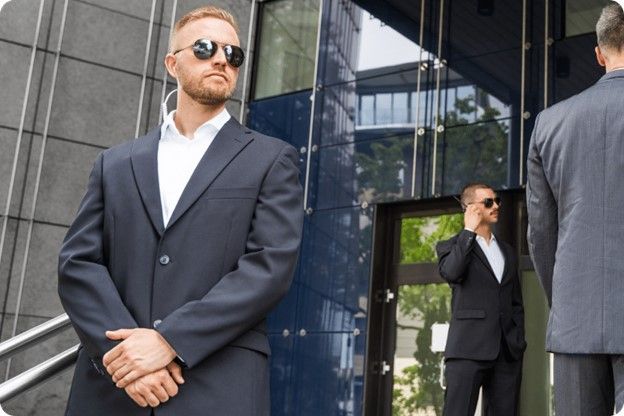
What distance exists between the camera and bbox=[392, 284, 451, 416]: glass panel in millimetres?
7949

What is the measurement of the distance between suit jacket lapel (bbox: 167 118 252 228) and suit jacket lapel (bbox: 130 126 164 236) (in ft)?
0.20

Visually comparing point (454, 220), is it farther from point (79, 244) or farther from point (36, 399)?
point (79, 244)

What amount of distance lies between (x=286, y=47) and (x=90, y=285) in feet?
27.8

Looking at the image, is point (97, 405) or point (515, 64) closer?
Answer: point (97, 405)

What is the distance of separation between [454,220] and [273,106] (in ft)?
9.69

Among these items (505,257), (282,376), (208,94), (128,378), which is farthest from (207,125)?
(282,376)

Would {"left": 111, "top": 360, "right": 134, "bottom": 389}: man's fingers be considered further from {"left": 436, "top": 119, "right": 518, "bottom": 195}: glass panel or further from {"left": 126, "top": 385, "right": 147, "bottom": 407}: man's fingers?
{"left": 436, "top": 119, "right": 518, "bottom": 195}: glass panel

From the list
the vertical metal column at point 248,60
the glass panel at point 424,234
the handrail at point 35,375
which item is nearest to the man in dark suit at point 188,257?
the handrail at point 35,375

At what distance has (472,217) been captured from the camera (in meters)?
5.94

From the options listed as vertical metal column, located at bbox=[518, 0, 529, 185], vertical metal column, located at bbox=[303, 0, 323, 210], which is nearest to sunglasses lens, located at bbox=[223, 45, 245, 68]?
vertical metal column, located at bbox=[518, 0, 529, 185]

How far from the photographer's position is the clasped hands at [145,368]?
2.10m

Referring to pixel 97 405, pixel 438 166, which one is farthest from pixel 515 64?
pixel 97 405

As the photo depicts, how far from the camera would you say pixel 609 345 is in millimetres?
2348

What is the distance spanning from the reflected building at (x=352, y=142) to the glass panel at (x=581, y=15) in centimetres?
1
